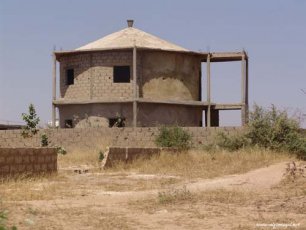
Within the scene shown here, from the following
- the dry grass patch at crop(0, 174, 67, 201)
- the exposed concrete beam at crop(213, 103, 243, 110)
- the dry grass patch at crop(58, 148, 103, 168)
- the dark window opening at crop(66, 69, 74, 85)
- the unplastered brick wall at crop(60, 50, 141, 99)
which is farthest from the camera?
the dark window opening at crop(66, 69, 74, 85)

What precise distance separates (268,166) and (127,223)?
7584 millimetres

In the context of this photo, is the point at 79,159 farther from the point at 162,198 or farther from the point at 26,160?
the point at 162,198

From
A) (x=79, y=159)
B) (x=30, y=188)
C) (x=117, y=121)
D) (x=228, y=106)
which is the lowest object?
A: (x=79, y=159)


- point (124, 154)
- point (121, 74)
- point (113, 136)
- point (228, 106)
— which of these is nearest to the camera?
point (124, 154)

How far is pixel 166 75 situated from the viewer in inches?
1112

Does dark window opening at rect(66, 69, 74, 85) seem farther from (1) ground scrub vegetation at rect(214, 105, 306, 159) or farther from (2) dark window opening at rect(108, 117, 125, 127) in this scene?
(1) ground scrub vegetation at rect(214, 105, 306, 159)

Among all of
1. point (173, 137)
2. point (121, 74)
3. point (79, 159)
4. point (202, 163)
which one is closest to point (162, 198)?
point (202, 163)

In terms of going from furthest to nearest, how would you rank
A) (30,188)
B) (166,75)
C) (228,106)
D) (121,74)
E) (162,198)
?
1. (228,106)
2. (166,75)
3. (121,74)
4. (30,188)
5. (162,198)

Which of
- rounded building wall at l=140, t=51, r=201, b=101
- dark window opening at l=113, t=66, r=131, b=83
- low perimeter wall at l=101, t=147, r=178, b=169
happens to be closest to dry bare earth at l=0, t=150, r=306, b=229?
low perimeter wall at l=101, t=147, r=178, b=169

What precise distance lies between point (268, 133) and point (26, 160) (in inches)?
389

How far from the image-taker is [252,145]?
1984cm

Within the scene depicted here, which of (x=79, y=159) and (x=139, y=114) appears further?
(x=139, y=114)

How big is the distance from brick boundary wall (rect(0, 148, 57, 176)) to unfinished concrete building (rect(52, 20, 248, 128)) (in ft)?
42.7

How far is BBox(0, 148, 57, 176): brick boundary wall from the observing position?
11.9 meters
